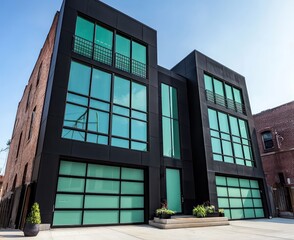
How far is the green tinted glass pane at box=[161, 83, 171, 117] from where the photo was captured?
1440cm

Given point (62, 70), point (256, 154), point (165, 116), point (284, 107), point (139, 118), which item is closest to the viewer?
point (62, 70)

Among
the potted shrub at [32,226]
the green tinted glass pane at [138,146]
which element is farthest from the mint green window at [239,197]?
the potted shrub at [32,226]

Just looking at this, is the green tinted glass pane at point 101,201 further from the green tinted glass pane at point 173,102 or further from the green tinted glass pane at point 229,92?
the green tinted glass pane at point 229,92

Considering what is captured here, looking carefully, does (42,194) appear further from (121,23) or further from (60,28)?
(121,23)

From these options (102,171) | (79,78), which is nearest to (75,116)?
(79,78)

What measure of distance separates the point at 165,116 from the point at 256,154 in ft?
28.9

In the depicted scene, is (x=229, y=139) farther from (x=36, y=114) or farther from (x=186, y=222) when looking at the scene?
(x=36, y=114)

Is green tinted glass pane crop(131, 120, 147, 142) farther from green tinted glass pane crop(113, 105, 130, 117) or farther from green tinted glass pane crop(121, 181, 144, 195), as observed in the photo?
green tinted glass pane crop(121, 181, 144, 195)

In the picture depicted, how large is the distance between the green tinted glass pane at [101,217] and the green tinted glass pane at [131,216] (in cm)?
32

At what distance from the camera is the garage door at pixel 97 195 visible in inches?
346

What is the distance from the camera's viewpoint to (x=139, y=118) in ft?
39.9

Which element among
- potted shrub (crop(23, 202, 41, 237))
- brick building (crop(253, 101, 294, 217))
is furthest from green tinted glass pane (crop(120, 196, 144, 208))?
brick building (crop(253, 101, 294, 217))

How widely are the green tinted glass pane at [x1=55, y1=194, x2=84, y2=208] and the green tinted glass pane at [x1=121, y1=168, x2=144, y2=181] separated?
2344mm

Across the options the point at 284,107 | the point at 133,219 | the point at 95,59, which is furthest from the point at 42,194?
the point at 284,107
